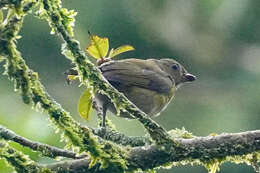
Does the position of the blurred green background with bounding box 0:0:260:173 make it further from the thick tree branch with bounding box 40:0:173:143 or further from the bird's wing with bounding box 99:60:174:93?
the thick tree branch with bounding box 40:0:173:143

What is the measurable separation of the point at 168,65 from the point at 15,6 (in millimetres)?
3023

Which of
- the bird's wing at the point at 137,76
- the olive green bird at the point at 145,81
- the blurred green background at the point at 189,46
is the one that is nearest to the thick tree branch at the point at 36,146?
the olive green bird at the point at 145,81

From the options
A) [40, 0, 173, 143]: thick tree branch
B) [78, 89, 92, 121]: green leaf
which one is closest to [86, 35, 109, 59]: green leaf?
[78, 89, 92, 121]: green leaf

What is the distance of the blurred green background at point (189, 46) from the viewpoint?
529cm

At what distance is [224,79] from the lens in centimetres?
585

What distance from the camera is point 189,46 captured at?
5.65 m

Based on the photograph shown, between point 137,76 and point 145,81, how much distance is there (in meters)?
0.08

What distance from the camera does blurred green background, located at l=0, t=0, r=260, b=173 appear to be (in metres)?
5.29

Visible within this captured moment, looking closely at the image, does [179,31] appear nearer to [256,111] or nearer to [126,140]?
[256,111]

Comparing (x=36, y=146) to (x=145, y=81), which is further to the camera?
(x=145, y=81)

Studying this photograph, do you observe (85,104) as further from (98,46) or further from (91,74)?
(91,74)

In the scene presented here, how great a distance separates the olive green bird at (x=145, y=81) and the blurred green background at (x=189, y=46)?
806 mm

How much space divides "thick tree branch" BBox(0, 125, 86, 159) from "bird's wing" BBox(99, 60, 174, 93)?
1.35m

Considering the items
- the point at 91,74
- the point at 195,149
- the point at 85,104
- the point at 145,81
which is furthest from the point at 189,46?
the point at 91,74
